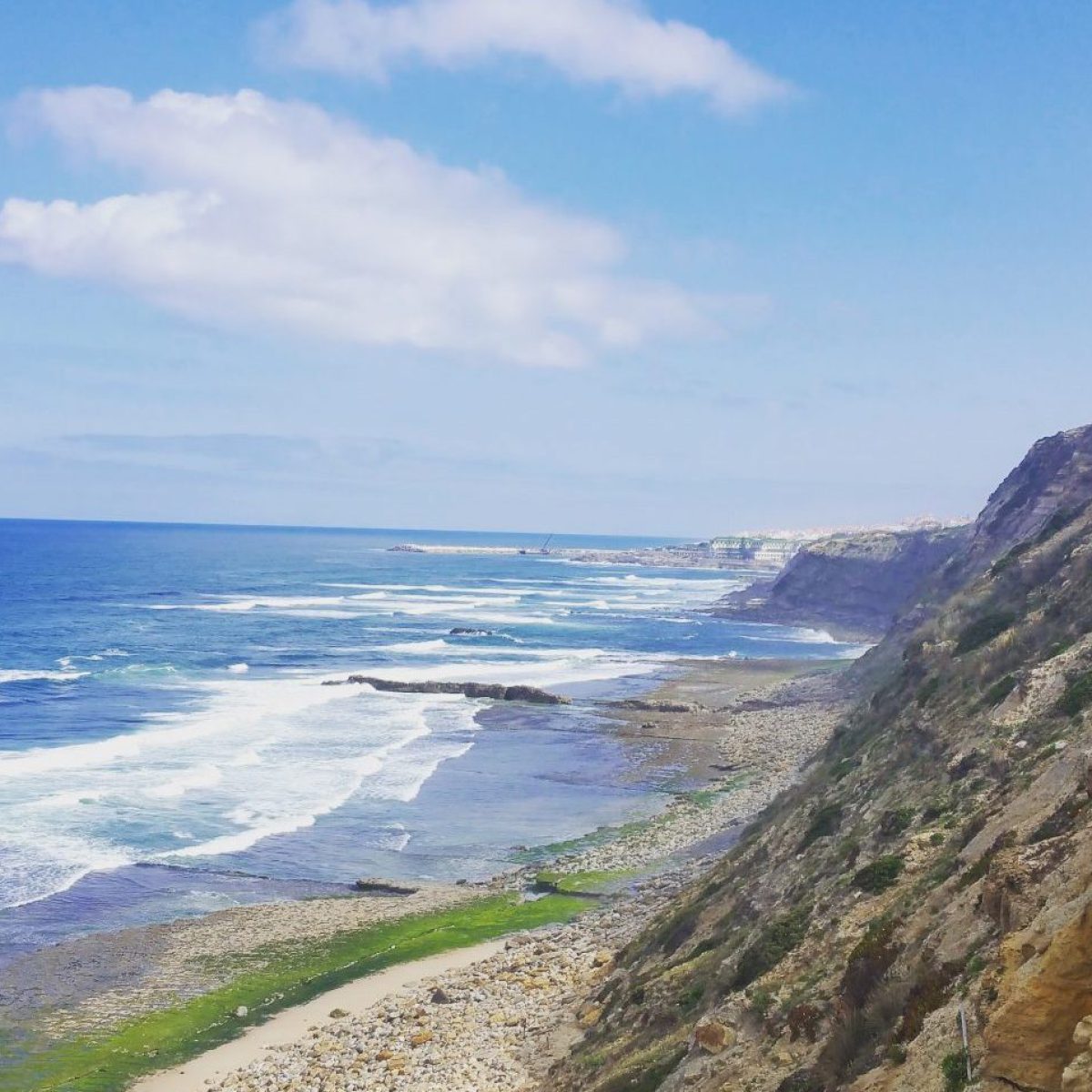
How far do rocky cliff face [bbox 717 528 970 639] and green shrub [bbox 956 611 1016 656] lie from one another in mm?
81090

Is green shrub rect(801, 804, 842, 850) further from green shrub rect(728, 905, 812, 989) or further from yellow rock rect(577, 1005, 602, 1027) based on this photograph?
yellow rock rect(577, 1005, 602, 1027)

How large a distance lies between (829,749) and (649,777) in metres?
18.2

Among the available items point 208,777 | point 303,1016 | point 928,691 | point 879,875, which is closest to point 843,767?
point 928,691

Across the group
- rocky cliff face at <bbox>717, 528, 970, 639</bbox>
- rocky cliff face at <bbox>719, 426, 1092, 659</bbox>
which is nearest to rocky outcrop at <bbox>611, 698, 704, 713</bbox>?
rocky cliff face at <bbox>719, 426, 1092, 659</bbox>

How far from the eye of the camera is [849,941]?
1369 cm

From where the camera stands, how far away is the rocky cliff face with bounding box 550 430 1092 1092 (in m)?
8.42

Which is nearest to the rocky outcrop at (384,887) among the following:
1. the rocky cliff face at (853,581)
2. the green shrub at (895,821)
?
the green shrub at (895,821)

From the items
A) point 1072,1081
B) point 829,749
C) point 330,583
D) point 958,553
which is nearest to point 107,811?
point 829,749

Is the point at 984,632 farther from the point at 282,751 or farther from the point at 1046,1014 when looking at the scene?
the point at 282,751

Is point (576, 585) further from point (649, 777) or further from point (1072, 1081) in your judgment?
point (1072, 1081)

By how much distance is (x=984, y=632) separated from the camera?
25.2 metres

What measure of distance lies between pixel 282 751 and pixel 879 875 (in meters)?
38.8

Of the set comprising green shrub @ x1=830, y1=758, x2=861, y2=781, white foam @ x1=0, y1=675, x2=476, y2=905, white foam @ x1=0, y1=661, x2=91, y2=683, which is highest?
green shrub @ x1=830, y1=758, x2=861, y2=781

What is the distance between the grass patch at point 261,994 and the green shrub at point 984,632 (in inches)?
495
